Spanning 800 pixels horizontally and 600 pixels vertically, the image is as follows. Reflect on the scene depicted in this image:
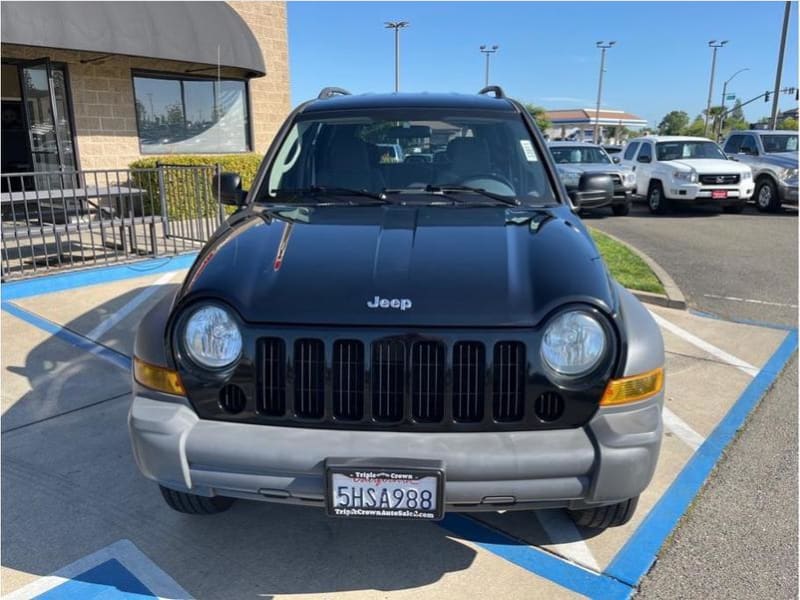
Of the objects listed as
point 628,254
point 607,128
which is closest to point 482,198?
point 628,254

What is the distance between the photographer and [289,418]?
2320 millimetres

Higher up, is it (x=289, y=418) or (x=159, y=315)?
(x=159, y=315)

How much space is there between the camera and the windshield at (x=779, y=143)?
16.1 m

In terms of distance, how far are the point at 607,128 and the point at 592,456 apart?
298 ft

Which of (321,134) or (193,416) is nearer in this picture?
(193,416)

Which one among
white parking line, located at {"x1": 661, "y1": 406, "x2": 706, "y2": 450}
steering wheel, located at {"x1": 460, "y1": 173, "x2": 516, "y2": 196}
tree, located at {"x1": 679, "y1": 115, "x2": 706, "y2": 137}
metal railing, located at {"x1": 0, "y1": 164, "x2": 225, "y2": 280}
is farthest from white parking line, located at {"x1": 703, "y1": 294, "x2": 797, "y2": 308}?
tree, located at {"x1": 679, "y1": 115, "x2": 706, "y2": 137}

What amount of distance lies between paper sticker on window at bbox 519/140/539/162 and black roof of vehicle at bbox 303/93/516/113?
0.29 metres

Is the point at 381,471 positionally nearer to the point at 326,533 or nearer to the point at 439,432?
the point at 439,432

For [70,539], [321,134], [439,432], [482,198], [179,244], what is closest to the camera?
[439,432]

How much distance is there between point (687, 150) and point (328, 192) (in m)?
14.3

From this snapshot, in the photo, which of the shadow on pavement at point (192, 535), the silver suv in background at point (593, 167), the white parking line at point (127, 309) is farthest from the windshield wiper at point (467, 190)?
the silver suv in background at point (593, 167)

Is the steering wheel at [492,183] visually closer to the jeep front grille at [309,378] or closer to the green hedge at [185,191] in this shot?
the jeep front grille at [309,378]

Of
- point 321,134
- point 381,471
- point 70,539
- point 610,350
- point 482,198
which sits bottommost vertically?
point 70,539

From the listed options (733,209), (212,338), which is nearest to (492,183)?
(212,338)
